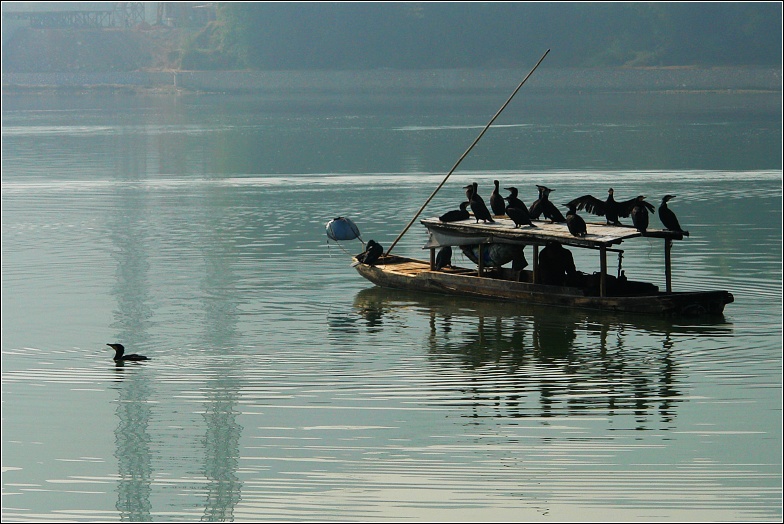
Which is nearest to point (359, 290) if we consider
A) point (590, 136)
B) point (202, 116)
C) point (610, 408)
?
point (610, 408)

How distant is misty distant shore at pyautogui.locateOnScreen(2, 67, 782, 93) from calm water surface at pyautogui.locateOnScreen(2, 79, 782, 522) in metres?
129

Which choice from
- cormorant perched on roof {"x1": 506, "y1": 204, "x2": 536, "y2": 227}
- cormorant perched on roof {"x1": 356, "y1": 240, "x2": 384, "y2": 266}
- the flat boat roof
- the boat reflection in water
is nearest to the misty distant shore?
cormorant perched on roof {"x1": 356, "y1": 240, "x2": 384, "y2": 266}

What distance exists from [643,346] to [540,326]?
1856 millimetres

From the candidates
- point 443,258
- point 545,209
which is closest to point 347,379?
point 545,209

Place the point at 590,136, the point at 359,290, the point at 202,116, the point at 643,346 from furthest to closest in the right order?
the point at 202,116 → the point at 590,136 → the point at 359,290 → the point at 643,346

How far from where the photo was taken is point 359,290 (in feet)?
76.2

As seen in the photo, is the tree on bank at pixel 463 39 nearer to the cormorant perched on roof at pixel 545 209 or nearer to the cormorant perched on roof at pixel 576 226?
the cormorant perched on roof at pixel 545 209

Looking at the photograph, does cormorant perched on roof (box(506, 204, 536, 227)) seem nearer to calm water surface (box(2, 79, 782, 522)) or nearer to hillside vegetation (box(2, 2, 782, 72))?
calm water surface (box(2, 79, 782, 522))

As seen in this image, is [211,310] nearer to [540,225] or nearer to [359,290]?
[359,290]

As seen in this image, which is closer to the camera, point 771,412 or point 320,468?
point 320,468

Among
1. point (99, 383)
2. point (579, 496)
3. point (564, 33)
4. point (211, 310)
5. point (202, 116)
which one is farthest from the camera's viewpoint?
point (564, 33)

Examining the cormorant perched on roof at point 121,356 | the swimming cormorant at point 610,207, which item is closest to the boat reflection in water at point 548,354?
the swimming cormorant at point 610,207

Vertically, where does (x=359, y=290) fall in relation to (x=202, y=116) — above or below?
below

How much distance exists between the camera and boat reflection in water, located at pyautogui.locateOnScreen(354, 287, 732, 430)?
50.8 ft
